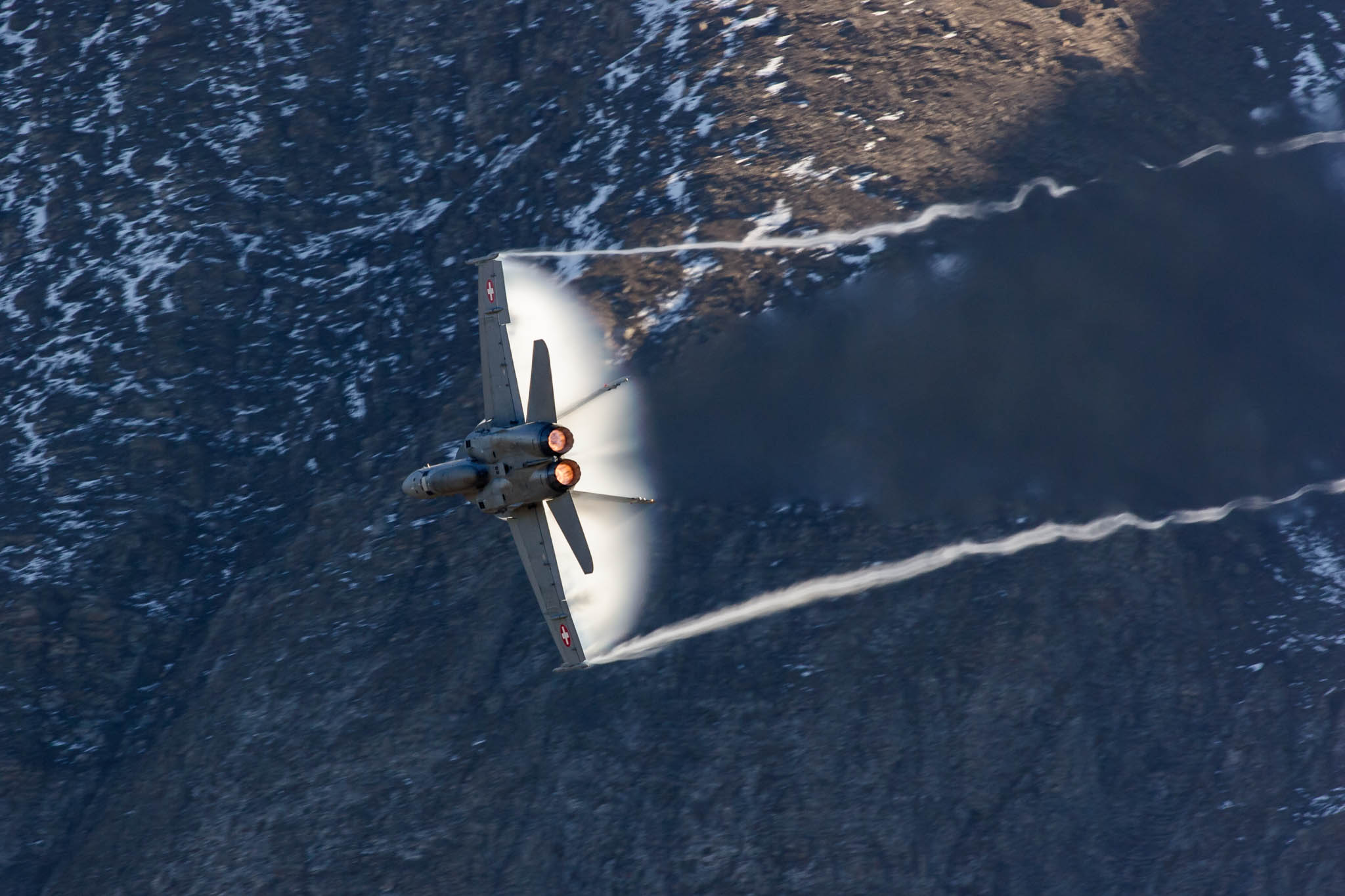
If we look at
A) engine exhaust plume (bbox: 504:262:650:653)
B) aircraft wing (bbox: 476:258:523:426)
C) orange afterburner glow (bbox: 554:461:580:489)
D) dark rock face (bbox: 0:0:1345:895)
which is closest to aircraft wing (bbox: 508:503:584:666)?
engine exhaust plume (bbox: 504:262:650:653)

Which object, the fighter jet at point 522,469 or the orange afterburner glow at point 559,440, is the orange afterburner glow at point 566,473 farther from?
the orange afterburner glow at point 559,440

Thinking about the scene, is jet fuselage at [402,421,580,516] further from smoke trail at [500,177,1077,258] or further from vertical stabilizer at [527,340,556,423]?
smoke trail at [500,177,1077,258]

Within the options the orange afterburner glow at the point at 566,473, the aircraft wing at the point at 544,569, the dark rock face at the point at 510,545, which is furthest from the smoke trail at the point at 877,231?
the orange afterburner glow at the point at 566,473

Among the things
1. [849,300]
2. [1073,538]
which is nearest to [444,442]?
[849,300]

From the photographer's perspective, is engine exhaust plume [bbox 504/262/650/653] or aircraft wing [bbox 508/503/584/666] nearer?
aircraft wing [bbox 508/503/584/666]

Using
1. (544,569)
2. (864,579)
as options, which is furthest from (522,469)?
(864,579)
